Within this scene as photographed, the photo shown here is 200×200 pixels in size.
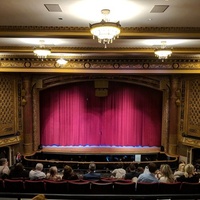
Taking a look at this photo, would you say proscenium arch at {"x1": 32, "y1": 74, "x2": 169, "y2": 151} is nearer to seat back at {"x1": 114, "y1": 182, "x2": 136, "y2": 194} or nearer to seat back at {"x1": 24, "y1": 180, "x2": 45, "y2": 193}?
seat back at {"x1": 24, "y1": 180, "x2": 45, "y2": 193}

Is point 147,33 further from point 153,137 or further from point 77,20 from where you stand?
point 153,137

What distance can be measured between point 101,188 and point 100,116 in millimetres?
8663

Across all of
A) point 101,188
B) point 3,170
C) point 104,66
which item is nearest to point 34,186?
point 101,188

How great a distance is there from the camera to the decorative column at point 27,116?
11.7 m

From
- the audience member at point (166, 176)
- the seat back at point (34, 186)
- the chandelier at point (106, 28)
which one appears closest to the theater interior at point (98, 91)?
the chandelier at point (106, 28)

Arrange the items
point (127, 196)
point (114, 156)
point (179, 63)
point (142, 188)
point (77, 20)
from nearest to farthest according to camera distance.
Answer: point (127, 196) < point (142, 188) < point (77, 20) < point (179, 63) < point (114, 156)

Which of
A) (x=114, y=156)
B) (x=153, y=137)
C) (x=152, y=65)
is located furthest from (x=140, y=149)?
(x=152, y=65)

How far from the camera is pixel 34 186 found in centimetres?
488

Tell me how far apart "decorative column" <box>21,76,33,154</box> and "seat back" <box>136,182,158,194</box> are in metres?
8.15

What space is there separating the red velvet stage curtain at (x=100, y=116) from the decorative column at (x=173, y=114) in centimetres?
120

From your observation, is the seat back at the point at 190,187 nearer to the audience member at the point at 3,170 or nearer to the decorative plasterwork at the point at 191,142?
the audience member at the point at 3,170

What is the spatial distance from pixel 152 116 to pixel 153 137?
1092 millimetres

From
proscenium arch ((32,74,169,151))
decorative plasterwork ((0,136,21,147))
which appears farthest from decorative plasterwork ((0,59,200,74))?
decorative plasterwork ((0,136,21,147))

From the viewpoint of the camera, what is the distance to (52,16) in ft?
16.1
